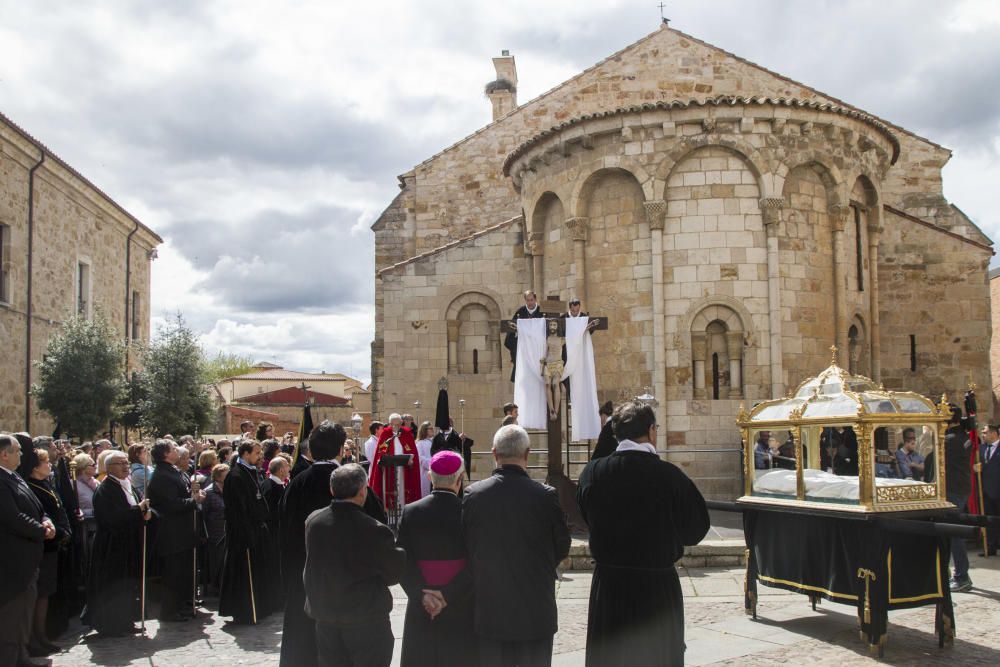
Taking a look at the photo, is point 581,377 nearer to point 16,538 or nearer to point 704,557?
point 704,557

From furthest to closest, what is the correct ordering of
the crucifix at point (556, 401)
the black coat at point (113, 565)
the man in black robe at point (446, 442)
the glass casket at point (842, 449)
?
1. the man in black robe at point (446, 442)
2. the crucifix at point (556, 401)
3. the black coat at point (113, 565)
4. the glass casket at point (842, 449)

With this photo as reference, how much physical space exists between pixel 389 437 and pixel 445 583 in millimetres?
7845

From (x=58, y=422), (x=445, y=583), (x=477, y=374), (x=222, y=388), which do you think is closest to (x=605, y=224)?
(x=477, y=374)

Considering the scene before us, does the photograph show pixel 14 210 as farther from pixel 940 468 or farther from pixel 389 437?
pixel 940 468

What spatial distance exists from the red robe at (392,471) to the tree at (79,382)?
11.6m

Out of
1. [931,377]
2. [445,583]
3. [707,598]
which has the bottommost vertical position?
[707,598]

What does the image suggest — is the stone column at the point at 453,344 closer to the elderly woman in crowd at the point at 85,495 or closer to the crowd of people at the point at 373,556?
the elderly woman in crowd at the point at 85,495

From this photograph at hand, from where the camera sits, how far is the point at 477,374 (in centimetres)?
1908

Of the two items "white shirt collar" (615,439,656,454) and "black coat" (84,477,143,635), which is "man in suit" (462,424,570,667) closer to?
"white shirt collar" (615,439,656,454)

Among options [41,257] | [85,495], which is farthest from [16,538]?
[41,257]

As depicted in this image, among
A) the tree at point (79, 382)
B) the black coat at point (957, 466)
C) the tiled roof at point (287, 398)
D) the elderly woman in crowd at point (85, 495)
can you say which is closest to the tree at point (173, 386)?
the tree at point (79, 382)

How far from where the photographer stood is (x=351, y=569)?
15.2 feet

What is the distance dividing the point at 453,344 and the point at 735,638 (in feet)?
42.2

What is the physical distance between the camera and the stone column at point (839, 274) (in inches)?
611
